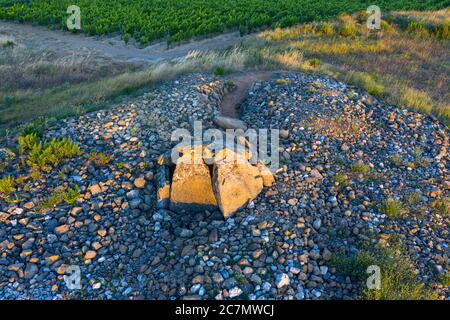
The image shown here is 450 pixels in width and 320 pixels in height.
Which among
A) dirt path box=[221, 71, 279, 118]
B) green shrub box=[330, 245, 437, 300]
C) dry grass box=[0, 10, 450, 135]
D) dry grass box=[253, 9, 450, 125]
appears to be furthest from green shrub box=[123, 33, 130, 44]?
green shrub box=[330, 245, 437, 300]

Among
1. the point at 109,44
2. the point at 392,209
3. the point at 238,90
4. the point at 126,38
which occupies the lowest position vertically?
the point at 392,209

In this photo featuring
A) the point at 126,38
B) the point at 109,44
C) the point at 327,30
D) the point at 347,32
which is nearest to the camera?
the point at 347,32

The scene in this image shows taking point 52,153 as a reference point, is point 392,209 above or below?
below

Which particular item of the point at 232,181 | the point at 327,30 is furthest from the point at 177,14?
the point at 232,181

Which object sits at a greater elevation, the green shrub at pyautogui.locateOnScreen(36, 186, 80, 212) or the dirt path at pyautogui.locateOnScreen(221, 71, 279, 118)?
the dirt path at pyautogui.locateOnScreen(221, 71, 279, 118)

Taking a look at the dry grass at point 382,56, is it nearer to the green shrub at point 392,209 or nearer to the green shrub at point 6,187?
the green shrub at point 392,209

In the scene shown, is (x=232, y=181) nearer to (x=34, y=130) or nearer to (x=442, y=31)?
(x=34, y=130)

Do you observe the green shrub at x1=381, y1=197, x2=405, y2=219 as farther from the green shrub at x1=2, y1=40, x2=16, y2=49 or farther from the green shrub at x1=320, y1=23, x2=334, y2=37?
the green shrub at x1=2, y1=40, x2=16, y2=49

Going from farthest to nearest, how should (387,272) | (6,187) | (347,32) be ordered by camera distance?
1. (347,32)
2. (6,187)
3. (387,272)
